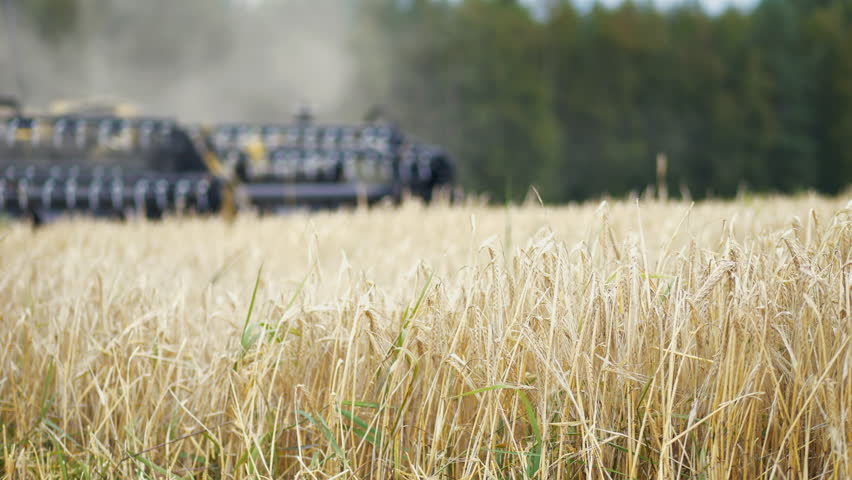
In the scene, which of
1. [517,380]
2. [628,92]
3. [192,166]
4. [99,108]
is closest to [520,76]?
[628,92]

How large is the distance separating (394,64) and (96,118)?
900 cm

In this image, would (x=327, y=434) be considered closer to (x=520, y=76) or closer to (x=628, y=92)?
(x=520, y=76)

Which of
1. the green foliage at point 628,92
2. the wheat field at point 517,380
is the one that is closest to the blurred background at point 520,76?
the green foliage at point 628,92

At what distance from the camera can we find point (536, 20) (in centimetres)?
1695

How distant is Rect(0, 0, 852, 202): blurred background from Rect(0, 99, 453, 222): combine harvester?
725cm

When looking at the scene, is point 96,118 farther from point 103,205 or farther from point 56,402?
point 56,402

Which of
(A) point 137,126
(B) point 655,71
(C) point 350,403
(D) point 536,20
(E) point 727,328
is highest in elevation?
(D) point 536,20

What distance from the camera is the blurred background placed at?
15.8m

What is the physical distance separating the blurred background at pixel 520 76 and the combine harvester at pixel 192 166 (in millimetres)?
7253

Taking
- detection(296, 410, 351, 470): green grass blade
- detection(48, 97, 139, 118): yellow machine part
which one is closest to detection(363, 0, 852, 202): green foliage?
detection(48, 97, 139, 118): yellow machine part

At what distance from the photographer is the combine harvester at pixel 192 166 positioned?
275 inches

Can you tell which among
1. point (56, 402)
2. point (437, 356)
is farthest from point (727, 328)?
point (56, 402)

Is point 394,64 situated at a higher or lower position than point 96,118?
higher

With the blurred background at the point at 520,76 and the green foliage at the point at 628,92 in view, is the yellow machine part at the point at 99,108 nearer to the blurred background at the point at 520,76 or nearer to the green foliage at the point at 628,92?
the blurred background at the point at 520,76
